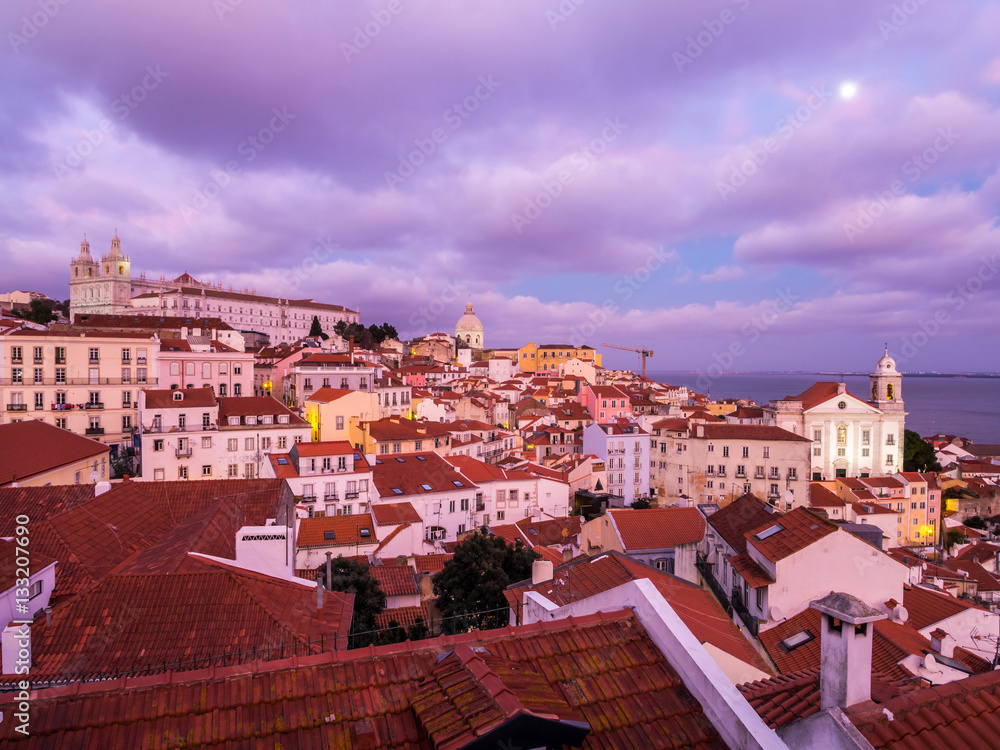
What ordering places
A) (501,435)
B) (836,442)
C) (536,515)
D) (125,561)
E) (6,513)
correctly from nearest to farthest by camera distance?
(125,561)
(6,513)
(536,515)
(501,435)
(836,442)

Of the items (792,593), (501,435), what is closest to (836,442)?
(501,435)

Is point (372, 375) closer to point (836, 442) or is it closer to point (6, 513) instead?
point (6, 513)

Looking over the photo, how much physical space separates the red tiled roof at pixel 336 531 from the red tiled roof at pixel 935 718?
2037cm

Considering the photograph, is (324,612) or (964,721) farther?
(324,612)

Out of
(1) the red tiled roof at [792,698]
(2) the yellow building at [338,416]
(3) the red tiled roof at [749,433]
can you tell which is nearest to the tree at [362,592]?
(1) the red tiled roof at [792,698]

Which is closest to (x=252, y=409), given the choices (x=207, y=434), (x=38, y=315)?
(x=207, y=434)

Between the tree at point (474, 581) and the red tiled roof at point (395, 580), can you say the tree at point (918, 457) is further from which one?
the red tiled roof at point (395, 580)

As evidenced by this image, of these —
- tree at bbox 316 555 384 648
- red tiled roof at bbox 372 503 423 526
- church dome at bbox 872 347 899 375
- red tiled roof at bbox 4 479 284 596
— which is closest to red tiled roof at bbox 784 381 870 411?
church dome at bbox 872 347 899 375

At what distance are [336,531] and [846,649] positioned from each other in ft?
72.0

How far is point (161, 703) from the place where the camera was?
120 inches

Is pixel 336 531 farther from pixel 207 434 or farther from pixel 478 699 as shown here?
pixel 478 699

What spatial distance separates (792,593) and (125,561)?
42.7 feet

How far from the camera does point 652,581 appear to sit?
776cm

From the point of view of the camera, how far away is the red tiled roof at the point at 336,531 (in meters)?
21.3
